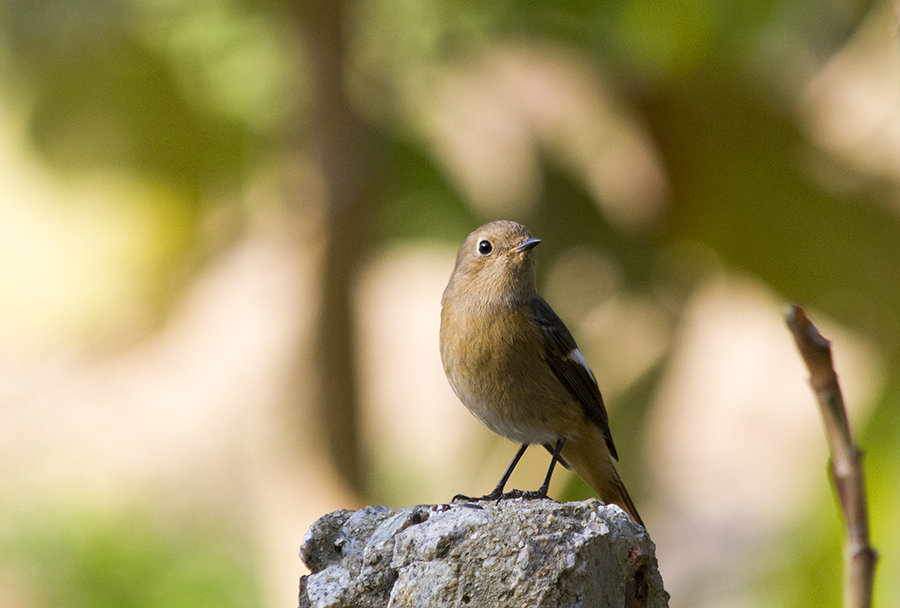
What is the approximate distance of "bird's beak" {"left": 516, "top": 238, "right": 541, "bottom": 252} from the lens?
139 inches

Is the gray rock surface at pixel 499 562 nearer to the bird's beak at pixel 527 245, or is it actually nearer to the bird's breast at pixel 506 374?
the bird's breast at pixel 506 374

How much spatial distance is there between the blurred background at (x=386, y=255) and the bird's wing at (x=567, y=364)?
190 inches

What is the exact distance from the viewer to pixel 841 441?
1.07m

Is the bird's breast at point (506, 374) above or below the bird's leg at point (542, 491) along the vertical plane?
above

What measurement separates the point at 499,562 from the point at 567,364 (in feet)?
4.99

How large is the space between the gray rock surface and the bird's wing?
1.18 meters

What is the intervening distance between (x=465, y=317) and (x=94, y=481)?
765 cm

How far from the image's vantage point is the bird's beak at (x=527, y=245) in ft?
11.6

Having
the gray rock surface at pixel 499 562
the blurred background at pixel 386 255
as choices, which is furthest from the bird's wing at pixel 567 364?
the blurred background at pixel 386 255

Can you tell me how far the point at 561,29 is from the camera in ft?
32.8

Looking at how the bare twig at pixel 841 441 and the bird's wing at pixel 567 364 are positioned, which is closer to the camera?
the bare twig at pixel 841 441

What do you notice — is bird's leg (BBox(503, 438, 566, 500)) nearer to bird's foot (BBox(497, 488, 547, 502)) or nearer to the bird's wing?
bird's foot (BBox(497, 488, 547, 502))

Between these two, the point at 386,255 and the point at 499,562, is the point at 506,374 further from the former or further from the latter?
the point at 386,255

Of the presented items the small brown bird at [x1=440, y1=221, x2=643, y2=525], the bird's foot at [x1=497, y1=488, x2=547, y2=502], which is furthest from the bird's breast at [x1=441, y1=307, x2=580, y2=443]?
the bird's foot at [x1=497, y1=488, x2=547, y2=502]
